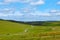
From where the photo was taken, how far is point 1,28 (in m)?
112

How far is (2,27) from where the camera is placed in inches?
4510

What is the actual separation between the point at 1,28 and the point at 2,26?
213 inches

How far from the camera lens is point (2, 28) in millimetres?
111938

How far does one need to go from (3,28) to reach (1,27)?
2907 millimetres

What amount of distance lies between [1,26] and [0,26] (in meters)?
0.85

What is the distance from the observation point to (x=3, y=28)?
112 meters

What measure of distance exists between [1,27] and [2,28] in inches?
116

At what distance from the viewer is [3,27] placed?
376ft

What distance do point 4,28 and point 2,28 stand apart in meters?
1.15

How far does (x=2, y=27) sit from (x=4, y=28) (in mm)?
3070

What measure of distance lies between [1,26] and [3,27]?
3210mm

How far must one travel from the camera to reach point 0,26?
11669 centimetres

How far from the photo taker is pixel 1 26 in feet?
385

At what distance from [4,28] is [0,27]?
3550 millimetres
